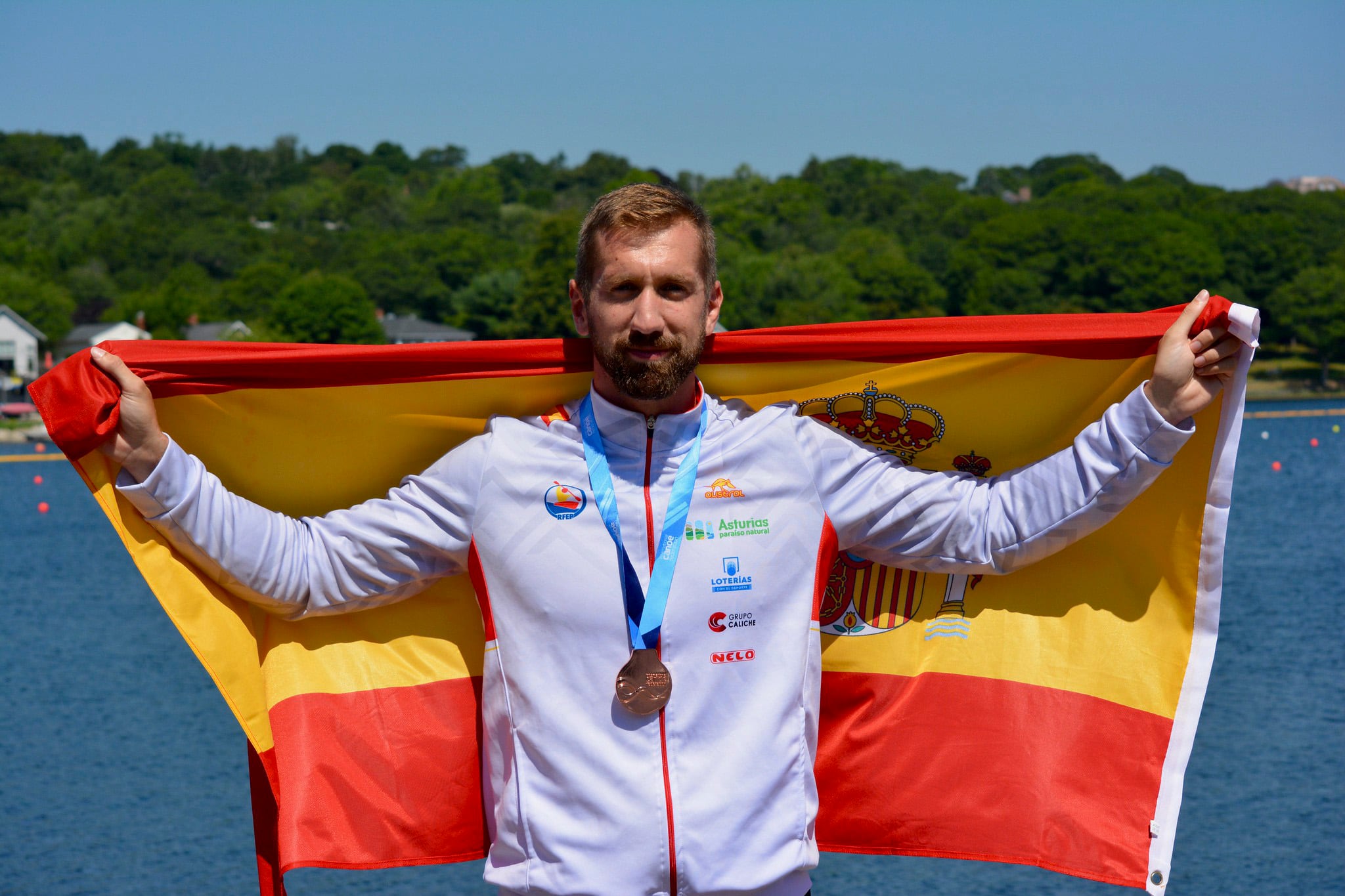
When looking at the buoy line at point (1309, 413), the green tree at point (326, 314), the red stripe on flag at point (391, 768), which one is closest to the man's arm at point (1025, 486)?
the red stripe on flag at point (391, 768)

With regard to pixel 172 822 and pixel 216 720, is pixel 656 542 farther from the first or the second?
pixel 216 720

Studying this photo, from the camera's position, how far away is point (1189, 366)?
10.1 feet

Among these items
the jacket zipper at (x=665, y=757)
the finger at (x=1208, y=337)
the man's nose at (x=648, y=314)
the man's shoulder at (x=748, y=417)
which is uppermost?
the man's nose at (x=648, y=314)

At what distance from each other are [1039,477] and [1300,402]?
6165cm

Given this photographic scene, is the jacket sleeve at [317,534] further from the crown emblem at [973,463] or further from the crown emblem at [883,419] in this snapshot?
the crown emblem at [973,463]

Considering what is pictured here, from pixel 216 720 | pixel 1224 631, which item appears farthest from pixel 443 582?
pixel 1224 631

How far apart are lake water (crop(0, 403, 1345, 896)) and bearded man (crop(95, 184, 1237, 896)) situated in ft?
21.8

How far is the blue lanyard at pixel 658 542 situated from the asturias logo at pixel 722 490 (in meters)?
0.04

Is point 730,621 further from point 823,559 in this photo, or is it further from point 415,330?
point 415,330

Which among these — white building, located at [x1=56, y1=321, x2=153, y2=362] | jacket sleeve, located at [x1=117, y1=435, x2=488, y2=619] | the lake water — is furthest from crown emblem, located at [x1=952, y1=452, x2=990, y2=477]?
white building, located at [x1=56, y1=321, x2=153, y2=362]

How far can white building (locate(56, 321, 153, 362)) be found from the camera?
76312mm

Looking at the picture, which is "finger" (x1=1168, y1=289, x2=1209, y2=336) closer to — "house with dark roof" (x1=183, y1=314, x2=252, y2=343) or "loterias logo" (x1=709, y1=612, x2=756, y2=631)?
"loterias logo" (x1=709, y1=612, x2=756, y2=631)

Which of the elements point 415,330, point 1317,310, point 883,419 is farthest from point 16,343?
point 883,419

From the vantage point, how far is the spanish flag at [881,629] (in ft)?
11.4
